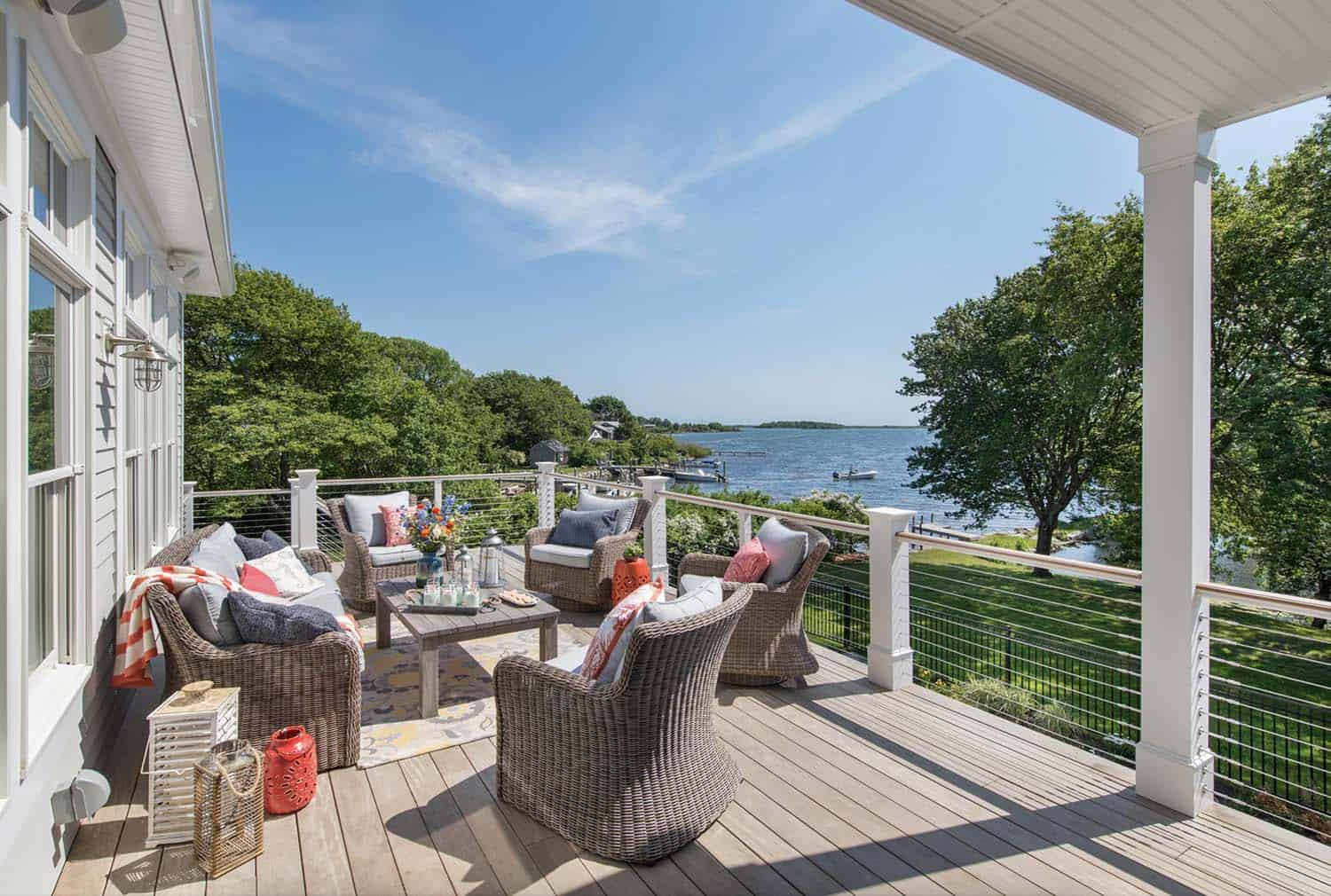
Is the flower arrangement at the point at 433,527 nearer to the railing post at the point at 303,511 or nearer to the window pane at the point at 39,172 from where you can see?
the window pane at the point at 39,172

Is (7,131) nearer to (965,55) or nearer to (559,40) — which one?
(965,55)

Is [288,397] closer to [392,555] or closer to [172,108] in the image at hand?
[392,555]

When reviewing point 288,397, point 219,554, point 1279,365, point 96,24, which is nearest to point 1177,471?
point 96,24

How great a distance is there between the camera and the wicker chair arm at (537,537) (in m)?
5.63

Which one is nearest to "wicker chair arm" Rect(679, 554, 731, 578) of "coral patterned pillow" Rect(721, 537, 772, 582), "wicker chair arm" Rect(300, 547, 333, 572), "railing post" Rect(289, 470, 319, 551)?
"coral patterned pillow" Rect(721, 537, 772, 582)

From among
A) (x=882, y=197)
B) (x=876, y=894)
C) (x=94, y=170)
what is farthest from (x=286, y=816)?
(x=882, y=197)

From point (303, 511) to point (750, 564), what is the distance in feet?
16.0

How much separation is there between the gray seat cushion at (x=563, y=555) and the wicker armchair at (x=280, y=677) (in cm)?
250

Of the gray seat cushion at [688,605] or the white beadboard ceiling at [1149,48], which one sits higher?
the white beadboard ceiling at [1149,48]

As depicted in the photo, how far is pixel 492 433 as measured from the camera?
32656 millimetres

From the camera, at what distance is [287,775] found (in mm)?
2514

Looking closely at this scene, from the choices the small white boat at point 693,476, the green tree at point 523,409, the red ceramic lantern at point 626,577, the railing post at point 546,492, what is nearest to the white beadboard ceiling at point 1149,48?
the red ceramic lantern at point 626,577

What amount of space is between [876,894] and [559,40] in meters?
11.3

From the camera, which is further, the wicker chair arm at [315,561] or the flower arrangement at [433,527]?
the wicker chair arm at [315,561]
